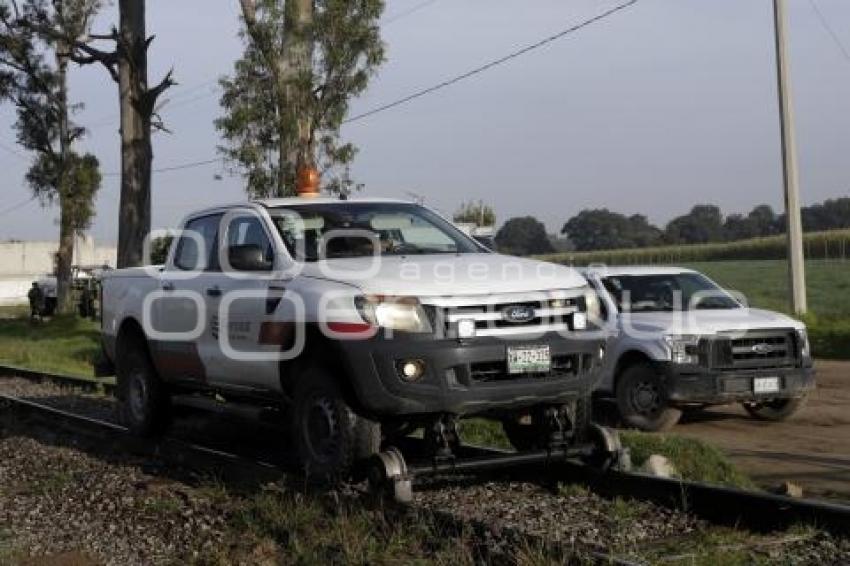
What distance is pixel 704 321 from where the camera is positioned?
10938 mm

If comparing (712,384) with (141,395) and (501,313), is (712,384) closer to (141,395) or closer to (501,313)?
(501,313)

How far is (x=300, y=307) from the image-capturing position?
7.04 meters

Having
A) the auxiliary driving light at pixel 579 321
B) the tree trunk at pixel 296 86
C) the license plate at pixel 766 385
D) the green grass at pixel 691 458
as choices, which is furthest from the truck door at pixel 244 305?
the tree trunk at pixel 296 86

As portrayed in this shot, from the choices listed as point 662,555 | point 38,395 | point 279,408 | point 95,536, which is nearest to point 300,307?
point 279,408

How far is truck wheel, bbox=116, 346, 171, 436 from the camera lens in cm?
969

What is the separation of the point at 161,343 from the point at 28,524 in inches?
90.4

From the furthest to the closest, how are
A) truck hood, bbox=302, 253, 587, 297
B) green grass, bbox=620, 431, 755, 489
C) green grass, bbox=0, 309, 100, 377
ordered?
1. green grass, bbox=0, 309, 100, 377
2. green grass, bbox=620, 431, 755, 489
3. truck hood, bbox=302, 253, 587, 297

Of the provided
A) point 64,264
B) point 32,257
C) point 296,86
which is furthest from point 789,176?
point 32,257

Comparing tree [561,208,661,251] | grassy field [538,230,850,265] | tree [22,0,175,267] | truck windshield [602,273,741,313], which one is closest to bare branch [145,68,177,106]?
tree [22,0,175,267]

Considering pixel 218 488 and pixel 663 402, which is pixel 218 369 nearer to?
pixel 218 488

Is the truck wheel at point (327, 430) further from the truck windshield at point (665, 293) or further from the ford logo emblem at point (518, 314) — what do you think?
the truck windshield at point (665, 293)

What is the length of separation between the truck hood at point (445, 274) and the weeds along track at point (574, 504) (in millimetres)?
1247

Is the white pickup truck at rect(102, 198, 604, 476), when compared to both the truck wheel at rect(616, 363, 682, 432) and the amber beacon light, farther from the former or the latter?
the truck wheel at rect(616, 363, 682, 432)

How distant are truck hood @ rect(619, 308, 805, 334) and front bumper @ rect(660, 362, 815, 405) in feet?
1.29
